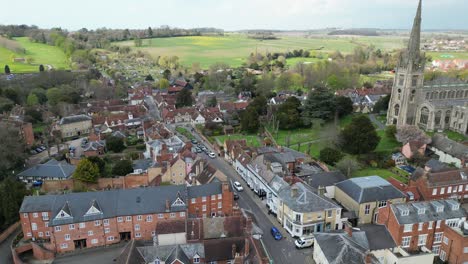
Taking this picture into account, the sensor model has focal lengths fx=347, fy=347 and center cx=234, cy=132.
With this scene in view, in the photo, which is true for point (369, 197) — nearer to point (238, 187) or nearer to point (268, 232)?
point (268, 232)

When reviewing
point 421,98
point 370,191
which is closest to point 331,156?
point 370,191

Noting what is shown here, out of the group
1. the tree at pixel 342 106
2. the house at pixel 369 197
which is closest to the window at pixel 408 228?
the house at pixel 369 197

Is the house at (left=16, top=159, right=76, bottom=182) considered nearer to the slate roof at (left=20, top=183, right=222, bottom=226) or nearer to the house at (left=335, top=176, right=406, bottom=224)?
the slate roof at (left=20, top=183, right=222, bottom=226)

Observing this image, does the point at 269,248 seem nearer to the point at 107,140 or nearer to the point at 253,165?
the point at 253,165

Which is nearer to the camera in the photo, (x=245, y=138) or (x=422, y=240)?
(x=422, y=240)

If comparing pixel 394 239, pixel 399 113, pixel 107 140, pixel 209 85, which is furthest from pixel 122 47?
pixel 394 239

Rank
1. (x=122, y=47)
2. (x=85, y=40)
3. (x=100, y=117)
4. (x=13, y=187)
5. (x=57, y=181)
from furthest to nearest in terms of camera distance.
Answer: (x=85, y=40)
(x=122, y=47)
(x=100, y=117)
(x=57, y=181)
(x=13, y=187)
